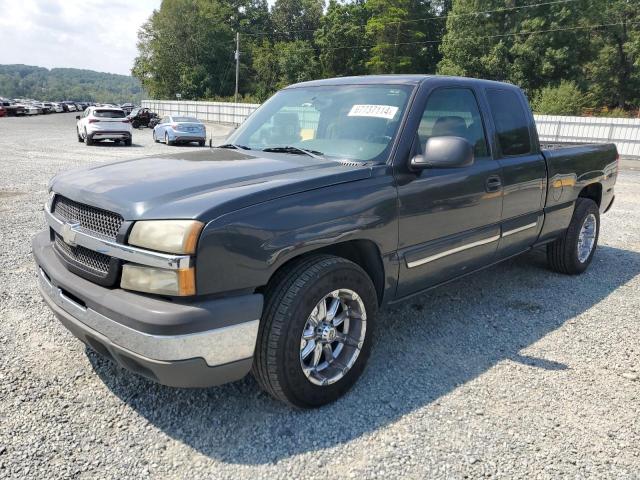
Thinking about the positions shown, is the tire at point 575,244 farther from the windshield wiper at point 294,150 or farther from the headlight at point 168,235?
the headlight at point 168,235

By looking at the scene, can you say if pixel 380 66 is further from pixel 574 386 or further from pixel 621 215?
pixel 574 386

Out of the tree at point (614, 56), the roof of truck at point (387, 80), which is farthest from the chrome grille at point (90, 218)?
the tree at point (614, 56)

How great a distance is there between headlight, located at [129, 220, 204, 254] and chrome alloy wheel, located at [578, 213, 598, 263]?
4.45 meters

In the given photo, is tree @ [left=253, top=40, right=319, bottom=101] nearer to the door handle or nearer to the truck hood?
the door handle

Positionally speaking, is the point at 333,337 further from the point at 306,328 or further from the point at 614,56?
the point at 614,56

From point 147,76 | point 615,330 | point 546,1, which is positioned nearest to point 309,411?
point 615,330

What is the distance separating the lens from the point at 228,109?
136 feet

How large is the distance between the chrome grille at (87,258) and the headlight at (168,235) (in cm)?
29

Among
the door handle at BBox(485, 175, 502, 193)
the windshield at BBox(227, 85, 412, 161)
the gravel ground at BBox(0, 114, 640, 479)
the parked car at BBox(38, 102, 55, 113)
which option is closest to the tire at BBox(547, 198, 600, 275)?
the gravel ground at BBox(0, 114, 640, 479)

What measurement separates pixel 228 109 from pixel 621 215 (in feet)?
120

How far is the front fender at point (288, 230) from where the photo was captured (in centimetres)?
230

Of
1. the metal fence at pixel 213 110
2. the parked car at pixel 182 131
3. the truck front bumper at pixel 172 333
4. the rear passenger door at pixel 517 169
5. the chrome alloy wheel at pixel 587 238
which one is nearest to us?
the truck front bumper at pixel 172 333

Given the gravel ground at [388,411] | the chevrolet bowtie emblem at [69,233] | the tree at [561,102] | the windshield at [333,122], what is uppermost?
the tree at [561,102]

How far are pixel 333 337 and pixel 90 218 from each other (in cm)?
145
